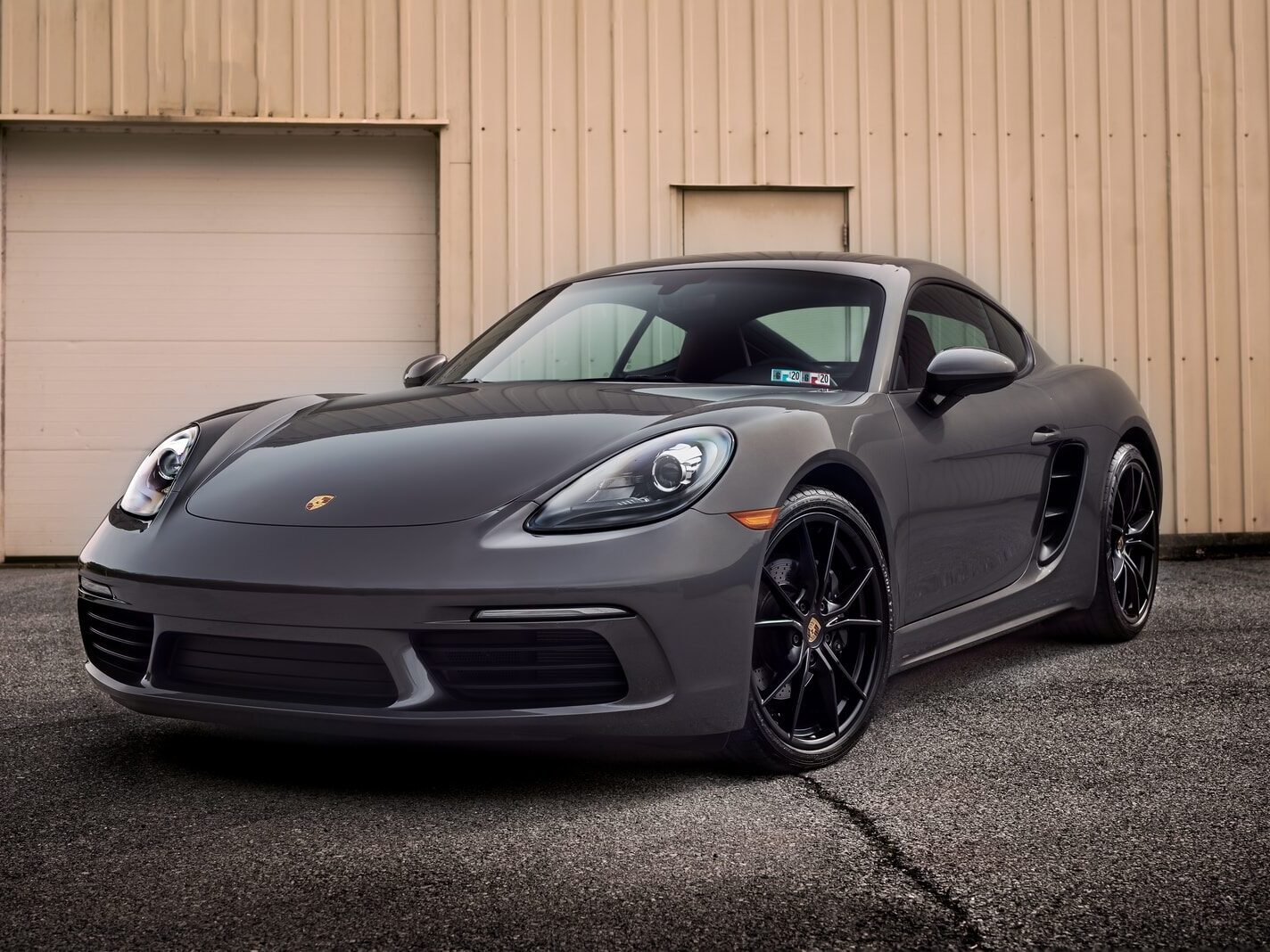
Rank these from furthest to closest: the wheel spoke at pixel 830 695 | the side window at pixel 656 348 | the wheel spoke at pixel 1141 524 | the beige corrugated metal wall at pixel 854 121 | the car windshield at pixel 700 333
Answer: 1. the beige corrugated metal wall at pixel 854 121
2. the wheel spoke at pixel 1141 524
3. the side window at pixel 656 348
4. the car windshield at pixel 700 333
5. the wheel spoke at pixel 830 695

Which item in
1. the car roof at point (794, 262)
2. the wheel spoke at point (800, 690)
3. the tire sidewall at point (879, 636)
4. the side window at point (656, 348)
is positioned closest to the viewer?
the tire sidewall at point (879, 636)

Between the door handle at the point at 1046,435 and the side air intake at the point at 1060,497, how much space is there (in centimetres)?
5

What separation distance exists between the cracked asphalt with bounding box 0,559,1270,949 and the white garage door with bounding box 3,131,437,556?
4.69 metres

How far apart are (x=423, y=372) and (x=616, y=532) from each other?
1727mm

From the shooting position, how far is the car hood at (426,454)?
9.34 feet

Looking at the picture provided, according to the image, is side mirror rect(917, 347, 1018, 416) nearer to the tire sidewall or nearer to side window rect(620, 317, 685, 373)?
the tire sidewall

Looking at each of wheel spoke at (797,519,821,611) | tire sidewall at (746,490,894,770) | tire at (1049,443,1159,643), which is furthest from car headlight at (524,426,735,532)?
tire at (1049,443,1159,643)

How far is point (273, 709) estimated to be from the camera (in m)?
2.73

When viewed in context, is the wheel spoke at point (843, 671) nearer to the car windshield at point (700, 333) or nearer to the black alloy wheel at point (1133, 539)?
the car windshield at point (700, 333)

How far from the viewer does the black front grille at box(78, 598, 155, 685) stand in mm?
2939

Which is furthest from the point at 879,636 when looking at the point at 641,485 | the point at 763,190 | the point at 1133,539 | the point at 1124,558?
the point at 763,190

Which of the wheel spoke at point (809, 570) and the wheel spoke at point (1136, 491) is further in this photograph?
the wheel spoke at point (1136, 491)

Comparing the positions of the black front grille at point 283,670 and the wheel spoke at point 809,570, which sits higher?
the wheel spoke at point 809,570

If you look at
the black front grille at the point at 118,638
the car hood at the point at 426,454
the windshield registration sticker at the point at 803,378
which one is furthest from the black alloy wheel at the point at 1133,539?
the black front grille at the point at 118,638
